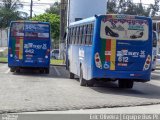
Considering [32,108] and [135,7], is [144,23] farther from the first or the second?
[135,7]

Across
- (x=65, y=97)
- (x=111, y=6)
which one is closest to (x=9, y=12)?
(x=111, y=6)

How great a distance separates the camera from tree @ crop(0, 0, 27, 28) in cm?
8075

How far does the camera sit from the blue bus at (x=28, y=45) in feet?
90.0

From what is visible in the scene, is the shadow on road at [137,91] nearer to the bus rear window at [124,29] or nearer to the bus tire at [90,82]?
the bus tire at [90,82]

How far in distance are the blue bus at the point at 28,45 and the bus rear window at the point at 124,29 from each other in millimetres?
8942

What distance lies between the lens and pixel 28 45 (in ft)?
90.5

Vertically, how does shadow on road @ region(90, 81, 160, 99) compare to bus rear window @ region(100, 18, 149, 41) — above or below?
below

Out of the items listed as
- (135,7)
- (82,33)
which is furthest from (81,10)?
(135,7)

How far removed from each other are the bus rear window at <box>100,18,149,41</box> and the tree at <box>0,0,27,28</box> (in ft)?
204

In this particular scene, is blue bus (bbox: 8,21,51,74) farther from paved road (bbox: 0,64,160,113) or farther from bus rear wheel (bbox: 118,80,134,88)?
bus rear wheel (bbox: 118,80,134,88)

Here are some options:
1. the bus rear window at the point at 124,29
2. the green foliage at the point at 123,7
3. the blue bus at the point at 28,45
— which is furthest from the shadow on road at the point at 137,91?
the green foliage at the point at 123,7

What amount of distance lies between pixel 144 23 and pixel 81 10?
759 inches

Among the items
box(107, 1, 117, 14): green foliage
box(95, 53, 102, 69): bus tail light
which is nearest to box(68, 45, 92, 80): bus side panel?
box(95, 53, 102, 69): bus tail light

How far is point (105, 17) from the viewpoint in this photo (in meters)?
19.2
